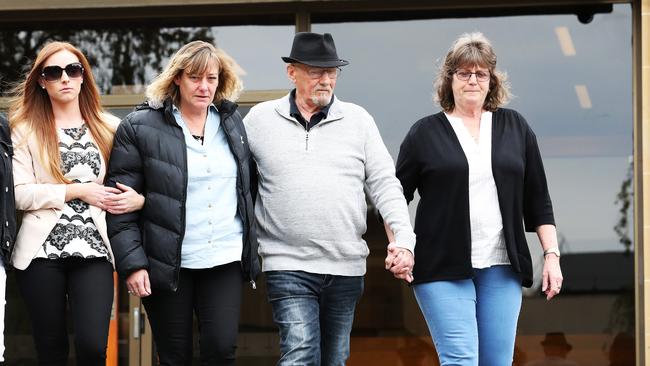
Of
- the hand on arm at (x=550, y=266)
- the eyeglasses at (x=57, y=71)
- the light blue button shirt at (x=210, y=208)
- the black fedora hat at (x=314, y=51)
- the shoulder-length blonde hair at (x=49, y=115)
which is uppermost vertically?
the black fedora hat at (x=314, y=51)

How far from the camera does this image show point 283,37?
8266 millimetres

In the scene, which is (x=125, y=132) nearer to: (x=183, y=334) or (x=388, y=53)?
(x=183, y=334)

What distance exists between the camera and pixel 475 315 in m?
5.13

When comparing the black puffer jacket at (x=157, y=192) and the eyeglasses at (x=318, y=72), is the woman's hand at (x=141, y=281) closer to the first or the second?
the black puffer jacket at (x=157, y=192)

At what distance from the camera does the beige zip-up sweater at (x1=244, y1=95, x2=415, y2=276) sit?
16.4 feet

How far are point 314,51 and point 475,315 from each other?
58.9 inches

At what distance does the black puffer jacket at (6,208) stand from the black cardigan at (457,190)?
6.24 feet

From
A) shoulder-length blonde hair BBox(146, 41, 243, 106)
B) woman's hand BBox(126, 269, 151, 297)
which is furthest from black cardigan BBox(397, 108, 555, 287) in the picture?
woman's hand BBox(126, 269, 151, 297)

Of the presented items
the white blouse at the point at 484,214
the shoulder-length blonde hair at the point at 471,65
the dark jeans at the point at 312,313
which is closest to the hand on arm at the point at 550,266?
the white blouse at the point at 484,214

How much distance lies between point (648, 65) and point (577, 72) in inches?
22.2

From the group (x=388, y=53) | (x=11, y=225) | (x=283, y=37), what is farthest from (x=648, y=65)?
(x=11, y=225)

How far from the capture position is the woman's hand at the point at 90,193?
4.93 meters

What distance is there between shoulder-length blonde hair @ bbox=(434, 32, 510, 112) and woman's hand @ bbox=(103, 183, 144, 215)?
64.2 inches

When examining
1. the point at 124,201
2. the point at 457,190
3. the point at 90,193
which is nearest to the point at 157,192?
the point at 124,201
